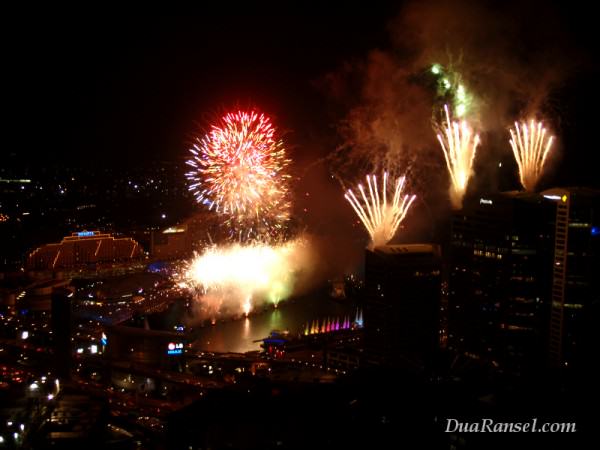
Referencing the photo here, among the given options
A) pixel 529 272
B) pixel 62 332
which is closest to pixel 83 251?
pixel 62 332

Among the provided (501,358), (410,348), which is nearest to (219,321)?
(410,348)

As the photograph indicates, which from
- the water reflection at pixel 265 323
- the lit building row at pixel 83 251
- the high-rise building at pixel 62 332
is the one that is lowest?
the water reflection at pixel 265 323

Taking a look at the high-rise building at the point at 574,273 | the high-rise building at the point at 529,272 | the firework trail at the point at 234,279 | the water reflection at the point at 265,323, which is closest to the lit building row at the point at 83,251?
the firework trail at the point at 234,279

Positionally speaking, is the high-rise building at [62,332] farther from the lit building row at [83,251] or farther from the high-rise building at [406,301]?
the lit building row at [83,251]

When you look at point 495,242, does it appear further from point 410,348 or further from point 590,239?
point 410,348

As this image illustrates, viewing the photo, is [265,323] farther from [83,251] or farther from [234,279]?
[83,251]

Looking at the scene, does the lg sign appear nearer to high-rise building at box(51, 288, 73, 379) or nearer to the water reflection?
the water reflection
